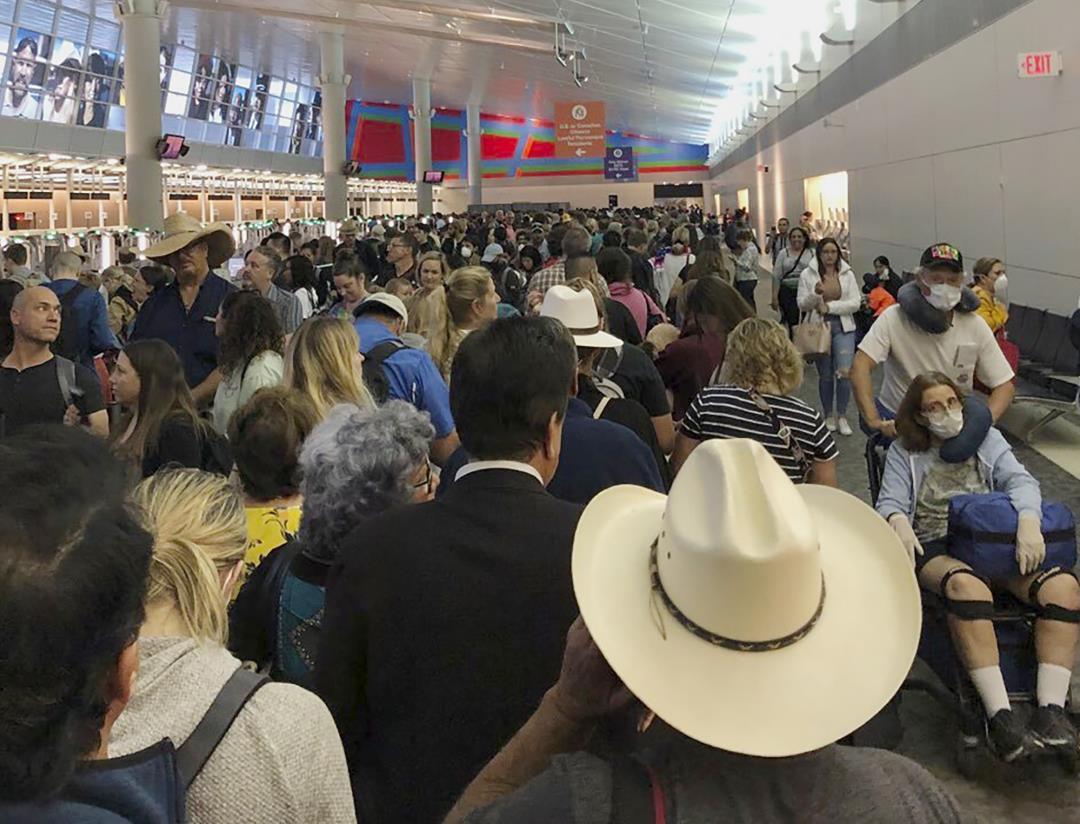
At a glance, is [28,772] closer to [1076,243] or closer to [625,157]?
[1076,243]

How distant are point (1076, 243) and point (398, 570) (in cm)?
887

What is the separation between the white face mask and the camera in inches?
208

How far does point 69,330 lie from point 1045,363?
776 centimetres

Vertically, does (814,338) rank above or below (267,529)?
above

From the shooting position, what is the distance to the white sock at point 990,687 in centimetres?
394

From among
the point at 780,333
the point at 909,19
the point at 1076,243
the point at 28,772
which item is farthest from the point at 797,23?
the point at 28,772

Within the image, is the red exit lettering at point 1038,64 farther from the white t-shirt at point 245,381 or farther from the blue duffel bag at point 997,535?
the white t-shirt at point 245,381

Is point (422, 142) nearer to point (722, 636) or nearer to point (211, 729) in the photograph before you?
point (211, 729)

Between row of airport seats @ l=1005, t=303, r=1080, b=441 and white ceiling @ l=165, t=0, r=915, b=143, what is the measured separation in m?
12.5

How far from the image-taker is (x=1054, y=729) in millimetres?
3850

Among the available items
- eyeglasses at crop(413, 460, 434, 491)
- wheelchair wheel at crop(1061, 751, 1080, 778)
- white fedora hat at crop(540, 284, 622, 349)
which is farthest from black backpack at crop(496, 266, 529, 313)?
eyeglasses at crop(413, 460, 434, 491)

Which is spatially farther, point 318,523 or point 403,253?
point 403,253

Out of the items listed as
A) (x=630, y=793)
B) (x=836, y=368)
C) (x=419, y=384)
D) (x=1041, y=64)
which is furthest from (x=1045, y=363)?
(x=630, y=793)

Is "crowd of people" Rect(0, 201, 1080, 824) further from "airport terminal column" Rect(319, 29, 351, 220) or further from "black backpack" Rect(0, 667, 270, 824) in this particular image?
"airport terminal column" Rect(319, 29, 351, 220)
